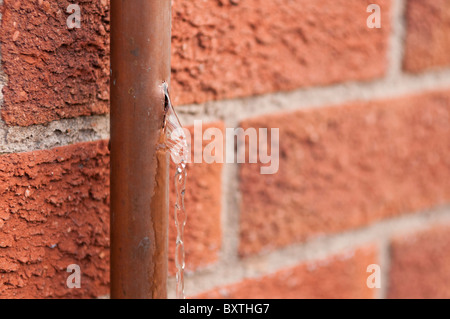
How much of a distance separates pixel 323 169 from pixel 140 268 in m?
0.29

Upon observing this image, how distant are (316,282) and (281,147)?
0.55 ft

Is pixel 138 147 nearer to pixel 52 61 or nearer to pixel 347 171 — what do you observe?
pixel 52 61

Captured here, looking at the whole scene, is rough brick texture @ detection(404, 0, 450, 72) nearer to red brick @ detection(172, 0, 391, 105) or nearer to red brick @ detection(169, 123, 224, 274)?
red brick @ detection(172, 0, 391, 105)

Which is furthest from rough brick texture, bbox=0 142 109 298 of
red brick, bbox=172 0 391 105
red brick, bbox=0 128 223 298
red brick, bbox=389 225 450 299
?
red brick, bbox=389 225 450 299

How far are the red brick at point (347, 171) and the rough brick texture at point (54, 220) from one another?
0.16m

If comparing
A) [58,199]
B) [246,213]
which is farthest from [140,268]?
[246,213]

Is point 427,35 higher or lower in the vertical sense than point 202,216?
higher

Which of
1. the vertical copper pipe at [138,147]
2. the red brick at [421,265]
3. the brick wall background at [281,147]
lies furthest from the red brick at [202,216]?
the red brick at [421,265]

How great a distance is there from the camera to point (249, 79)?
0.57 metres

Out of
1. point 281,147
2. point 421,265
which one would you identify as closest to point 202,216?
point 281,147

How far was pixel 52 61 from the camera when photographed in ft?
1.41

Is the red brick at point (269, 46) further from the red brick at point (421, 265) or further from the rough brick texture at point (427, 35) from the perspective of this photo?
the red brick at point (421, 265)
